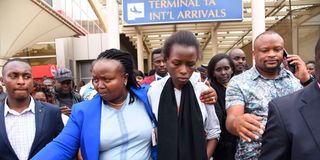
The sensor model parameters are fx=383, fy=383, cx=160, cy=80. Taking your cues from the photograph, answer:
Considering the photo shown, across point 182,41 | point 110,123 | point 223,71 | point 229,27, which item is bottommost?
point 110,123

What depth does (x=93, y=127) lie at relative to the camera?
7.68 ft

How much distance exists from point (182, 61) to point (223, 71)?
5.29 ft

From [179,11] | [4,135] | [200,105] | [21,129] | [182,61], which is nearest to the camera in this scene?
[182,61]

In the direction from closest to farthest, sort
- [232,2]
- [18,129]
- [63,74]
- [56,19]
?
1. [18,129]
2. [63,74]
3. [232,2]
4. [56,19]

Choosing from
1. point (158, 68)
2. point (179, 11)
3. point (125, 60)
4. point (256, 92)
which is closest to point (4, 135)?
point (125, 60)

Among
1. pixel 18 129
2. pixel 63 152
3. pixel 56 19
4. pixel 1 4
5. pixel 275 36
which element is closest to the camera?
pixel 63 152

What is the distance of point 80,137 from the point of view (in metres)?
2.37

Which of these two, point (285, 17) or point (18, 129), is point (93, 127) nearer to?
point (18, 129)

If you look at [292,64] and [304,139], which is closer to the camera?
[304,139]

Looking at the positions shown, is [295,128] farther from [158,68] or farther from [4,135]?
[158,68]

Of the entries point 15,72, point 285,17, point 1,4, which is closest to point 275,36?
point 15,72

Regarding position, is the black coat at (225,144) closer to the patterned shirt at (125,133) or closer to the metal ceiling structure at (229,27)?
the patterned shirt at (125,133)

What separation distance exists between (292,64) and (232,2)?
8.22 metres

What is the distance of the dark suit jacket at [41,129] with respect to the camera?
2.73m
